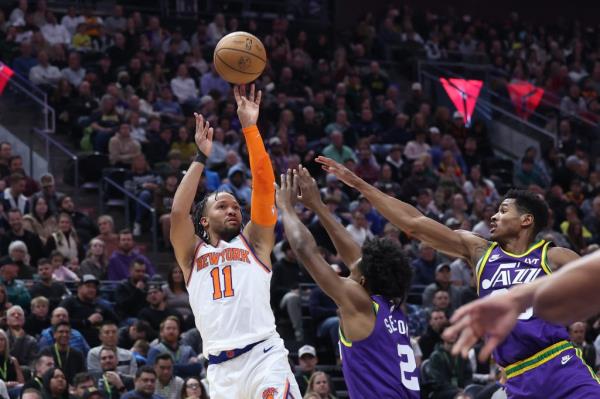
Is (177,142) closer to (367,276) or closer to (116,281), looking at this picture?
(116,281)

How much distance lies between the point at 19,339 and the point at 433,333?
18.2 feet

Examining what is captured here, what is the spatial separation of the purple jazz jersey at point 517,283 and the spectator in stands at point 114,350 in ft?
20.7

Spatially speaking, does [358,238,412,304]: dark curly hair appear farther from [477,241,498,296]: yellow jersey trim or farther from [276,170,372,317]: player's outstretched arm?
[477,241,498,296]: yellow jersey trim

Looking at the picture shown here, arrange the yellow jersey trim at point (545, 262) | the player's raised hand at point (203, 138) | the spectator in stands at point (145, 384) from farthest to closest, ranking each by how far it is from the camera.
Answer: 1. the spectator in stands at point (145, 384)
2. the player's raised hand at point (203, 138)
3. the yellow jersey trim at point (545, 262)

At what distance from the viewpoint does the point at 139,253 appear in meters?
15.5

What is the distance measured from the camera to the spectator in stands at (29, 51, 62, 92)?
1897 cm

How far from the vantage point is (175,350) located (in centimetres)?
1330

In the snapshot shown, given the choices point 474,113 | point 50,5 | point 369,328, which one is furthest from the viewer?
point 474,113

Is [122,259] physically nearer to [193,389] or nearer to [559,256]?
[193,389]

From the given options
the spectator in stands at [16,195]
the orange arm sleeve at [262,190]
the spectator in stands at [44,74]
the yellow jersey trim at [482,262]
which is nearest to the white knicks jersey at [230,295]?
the orange arm sleeve at [262,190]

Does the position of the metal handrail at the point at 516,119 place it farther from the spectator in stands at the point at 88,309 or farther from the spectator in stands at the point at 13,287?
the spectator in stands at the point at 13,287

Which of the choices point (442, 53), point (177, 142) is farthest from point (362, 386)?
point (442, 53)

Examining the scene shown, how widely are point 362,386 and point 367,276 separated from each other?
0.65m

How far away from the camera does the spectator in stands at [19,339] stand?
12469 mm
